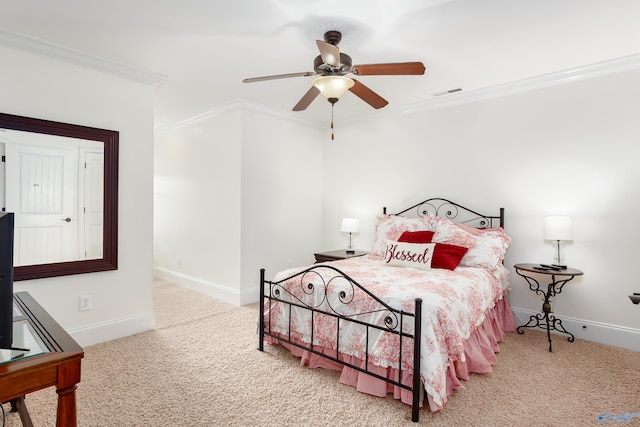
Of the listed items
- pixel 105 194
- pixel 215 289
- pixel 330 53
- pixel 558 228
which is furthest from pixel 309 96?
pixel 215 289

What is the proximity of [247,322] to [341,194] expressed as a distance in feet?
7.83

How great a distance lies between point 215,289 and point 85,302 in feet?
5.62

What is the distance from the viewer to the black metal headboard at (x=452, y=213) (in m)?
3.86

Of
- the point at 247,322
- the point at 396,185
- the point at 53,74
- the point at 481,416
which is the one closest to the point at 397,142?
the point at 396,185

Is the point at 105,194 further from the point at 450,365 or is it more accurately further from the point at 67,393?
the point at 450,365

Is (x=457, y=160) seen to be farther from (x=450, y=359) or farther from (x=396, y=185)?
(x=450, y=359)

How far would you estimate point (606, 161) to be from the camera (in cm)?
320

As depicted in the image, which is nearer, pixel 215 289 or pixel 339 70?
pixel 339 70

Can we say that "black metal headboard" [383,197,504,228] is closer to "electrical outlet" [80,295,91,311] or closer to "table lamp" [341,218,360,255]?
"table lamp" [341,218,360,255]

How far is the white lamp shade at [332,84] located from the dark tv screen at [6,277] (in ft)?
6.34

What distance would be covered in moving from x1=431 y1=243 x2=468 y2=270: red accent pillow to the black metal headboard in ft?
2.27

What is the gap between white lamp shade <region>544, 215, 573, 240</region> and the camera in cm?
313

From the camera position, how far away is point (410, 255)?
3381 mm

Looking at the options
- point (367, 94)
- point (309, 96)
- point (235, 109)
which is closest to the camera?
point (367, 94)
